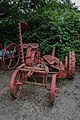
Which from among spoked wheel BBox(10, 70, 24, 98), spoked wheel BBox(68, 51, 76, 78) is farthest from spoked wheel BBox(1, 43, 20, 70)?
spoked wheel BBox(68, 51, 76, 78)

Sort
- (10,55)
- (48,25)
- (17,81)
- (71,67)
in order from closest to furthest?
(17,81)
(71,67)
(10,55)
(48,25)

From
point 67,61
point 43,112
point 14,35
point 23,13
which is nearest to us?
point 43,112

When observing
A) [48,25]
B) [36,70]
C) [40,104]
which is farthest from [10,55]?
[40,104]

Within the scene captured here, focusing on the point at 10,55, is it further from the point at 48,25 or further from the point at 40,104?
the point at 40,104

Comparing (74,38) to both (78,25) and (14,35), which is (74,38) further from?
(14,35)

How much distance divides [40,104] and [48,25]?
9.27 feet

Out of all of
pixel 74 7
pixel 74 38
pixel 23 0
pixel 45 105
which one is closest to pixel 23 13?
pixel 23 0

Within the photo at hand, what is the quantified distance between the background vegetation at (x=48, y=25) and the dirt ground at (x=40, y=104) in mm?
1582

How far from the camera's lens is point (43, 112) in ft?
9.58

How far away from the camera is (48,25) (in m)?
5.32

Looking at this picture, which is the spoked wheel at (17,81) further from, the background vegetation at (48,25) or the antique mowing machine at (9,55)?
the background vegetation at (48,25)

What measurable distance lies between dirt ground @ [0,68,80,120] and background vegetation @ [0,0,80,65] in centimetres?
158

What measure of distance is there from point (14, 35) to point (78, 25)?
2009 mm

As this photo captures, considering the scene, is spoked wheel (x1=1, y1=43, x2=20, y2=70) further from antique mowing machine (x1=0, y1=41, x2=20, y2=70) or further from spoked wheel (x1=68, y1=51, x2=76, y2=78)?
spoked wheel (x1=68, y1=51, x2=76, y2=78)
